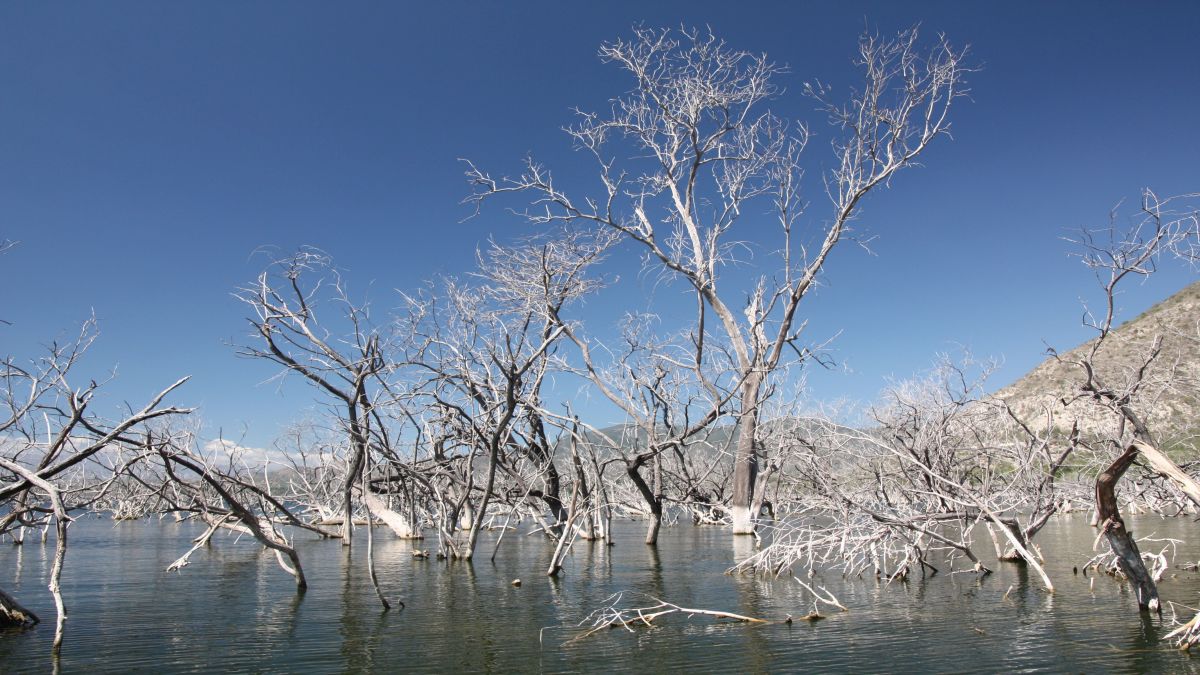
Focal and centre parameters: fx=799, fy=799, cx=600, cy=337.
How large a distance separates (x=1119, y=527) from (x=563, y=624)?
6433mm

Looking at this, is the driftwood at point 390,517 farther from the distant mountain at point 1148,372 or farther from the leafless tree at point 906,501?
the distant mountain at point 1148,372

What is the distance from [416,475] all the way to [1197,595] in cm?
1441

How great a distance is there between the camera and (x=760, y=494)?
32156mm

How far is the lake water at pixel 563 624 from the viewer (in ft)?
25.7

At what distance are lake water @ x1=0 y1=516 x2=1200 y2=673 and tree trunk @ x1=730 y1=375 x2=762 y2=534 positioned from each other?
7238mm

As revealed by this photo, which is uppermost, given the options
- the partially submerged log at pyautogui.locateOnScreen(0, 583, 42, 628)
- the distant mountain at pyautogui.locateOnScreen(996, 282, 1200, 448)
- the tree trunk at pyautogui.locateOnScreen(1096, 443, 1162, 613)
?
the distant mountain at pyautogui.locateOnScreen(996, 282, 1200, 448)

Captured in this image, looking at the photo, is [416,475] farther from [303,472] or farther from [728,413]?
[303,472]

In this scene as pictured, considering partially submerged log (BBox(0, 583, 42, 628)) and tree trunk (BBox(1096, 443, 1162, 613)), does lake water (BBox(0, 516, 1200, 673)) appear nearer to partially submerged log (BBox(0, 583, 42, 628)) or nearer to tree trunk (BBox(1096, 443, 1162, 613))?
partially submerged log (BBox(0, 583, 42, 628))

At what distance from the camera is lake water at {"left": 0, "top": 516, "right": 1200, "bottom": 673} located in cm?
782

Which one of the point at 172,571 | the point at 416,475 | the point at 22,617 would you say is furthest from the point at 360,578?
the point at 22,617

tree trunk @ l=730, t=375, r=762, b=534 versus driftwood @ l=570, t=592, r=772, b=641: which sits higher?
tree trunk @ l=730, t=375, r=762, b=534

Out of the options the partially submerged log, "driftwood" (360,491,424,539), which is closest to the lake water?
the partially submerged log

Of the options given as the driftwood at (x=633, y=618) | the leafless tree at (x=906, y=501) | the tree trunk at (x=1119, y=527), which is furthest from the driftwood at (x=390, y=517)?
the tree trunk at (x=1119, y=527)

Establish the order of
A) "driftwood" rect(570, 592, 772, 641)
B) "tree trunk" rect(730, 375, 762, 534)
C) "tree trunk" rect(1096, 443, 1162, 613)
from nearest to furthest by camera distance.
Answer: "tree trunk" rect(1096, 443, 1162, 613)
"driftwood" rect(570, 592, 772, 641)
"tree trunk" rect(730, 375, 762, 534)
